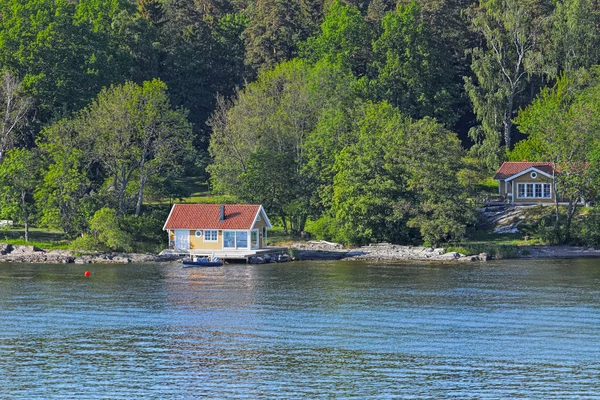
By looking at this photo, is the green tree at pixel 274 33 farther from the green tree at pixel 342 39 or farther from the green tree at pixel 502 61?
the green tree at pixel 502 61

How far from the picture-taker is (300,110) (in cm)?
9875

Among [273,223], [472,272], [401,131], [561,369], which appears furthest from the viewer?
[273,223]

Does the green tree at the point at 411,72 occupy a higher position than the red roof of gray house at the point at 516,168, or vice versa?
the green tree at the point at 411,72

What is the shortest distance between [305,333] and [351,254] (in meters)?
31.6

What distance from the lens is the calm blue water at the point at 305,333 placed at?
4169cm

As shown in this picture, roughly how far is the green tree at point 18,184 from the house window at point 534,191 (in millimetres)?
40147

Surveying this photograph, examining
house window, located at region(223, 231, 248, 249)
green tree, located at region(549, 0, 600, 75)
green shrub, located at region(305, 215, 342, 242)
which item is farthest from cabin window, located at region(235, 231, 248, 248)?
green tree, located at region(549, 0, 600, 75)

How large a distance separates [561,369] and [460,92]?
74357 mm

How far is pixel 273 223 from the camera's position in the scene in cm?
9419

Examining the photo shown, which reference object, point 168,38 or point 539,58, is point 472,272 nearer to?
point 539,58

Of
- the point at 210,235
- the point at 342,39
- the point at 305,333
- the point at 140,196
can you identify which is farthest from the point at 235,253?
the point at 342,39

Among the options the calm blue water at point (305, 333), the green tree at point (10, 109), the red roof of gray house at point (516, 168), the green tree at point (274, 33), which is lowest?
the calm blue water at point (305, 333)

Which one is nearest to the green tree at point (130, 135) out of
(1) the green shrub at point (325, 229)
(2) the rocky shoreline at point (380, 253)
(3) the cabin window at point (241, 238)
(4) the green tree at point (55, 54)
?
(3) the cabin window at point (241, 238)

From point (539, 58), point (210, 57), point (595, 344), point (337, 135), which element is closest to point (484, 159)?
point (539, 58)
